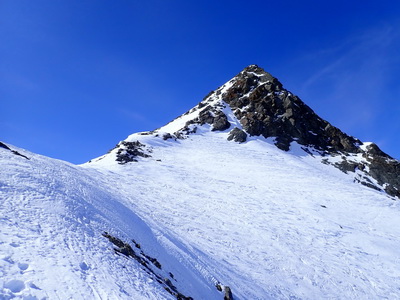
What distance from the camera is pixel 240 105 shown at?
236ft

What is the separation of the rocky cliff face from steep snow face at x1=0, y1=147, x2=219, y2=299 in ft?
127

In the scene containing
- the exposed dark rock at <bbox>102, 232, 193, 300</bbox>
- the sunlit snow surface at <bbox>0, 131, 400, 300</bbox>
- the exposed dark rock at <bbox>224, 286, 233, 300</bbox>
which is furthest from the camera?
the exposed dark rock at <bbox>224, 286, 233, 300</bbox>

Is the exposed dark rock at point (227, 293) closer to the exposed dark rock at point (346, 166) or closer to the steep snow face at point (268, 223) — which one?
the steep snow face at point (268, 223)

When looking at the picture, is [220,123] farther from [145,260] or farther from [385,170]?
[145,260]

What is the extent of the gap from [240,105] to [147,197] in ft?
165

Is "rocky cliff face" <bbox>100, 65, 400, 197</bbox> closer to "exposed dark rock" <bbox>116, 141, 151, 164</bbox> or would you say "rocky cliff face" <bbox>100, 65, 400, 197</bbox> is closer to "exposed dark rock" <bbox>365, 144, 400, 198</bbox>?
"exposed dark rock" <bbox>365, 144, 400, 198</bbox>

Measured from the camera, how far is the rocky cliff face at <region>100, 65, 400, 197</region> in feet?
174

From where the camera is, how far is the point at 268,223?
2583cm

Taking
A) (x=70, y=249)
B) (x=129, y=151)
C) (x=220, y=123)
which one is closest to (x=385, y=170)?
(x=220, y=123)

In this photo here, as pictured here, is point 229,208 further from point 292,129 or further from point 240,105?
point 240,105

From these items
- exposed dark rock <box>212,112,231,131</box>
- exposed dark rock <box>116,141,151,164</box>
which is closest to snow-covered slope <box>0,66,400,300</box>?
exposed dark rock <box>116,141,151,164</box>

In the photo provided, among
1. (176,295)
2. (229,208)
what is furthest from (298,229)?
(176,295)

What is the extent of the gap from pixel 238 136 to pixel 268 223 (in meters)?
34.1

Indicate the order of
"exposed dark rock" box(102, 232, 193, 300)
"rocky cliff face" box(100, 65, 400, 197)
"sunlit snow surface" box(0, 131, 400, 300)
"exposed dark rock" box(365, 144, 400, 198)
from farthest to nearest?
"rocky cliff face" box(100, 65, 400, 197) → "exposed dark rock" box(365, 144, 400, 198) → "exposed dark rock" box(102, 232, 193, 300) → "sunlit snow surface" box(0, 131, 400, 300)
